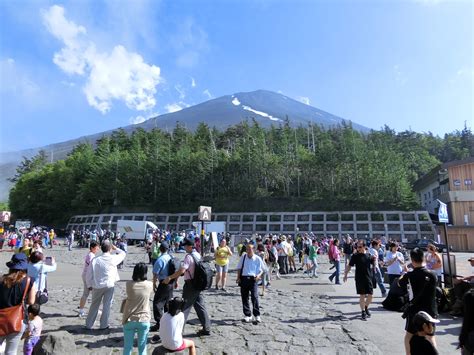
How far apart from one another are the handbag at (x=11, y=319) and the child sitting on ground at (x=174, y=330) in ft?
5.64

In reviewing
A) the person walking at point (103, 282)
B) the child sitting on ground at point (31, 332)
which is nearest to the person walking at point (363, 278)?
the person walking at point (103, 282)

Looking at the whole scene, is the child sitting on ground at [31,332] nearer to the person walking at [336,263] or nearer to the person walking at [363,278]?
the person walking at [363,278]

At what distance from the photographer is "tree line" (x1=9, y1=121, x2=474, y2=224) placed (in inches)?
1801

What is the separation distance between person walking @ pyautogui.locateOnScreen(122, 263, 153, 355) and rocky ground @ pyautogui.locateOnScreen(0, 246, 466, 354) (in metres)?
0.73

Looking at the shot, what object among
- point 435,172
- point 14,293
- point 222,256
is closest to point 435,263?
point 222,256

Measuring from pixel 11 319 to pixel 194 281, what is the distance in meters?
2.72

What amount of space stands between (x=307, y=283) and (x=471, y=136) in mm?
89299

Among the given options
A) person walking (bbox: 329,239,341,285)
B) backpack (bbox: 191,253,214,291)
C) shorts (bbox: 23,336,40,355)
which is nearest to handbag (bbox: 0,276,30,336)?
shorts (bbox: 23,336,40,355)

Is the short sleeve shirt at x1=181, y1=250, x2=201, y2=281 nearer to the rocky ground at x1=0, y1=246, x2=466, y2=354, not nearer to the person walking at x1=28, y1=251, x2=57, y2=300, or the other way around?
the rocky ground at x1=0, y1=246, x2=466, y2=354

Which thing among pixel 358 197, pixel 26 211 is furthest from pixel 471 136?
pixel 26 211

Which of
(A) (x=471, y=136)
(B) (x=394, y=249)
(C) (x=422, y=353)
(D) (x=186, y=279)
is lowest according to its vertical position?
(C) (x=422, y=353)

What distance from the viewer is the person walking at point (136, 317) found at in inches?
187

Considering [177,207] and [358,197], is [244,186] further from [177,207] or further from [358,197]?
[358,197]

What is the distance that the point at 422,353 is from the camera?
132 inches
